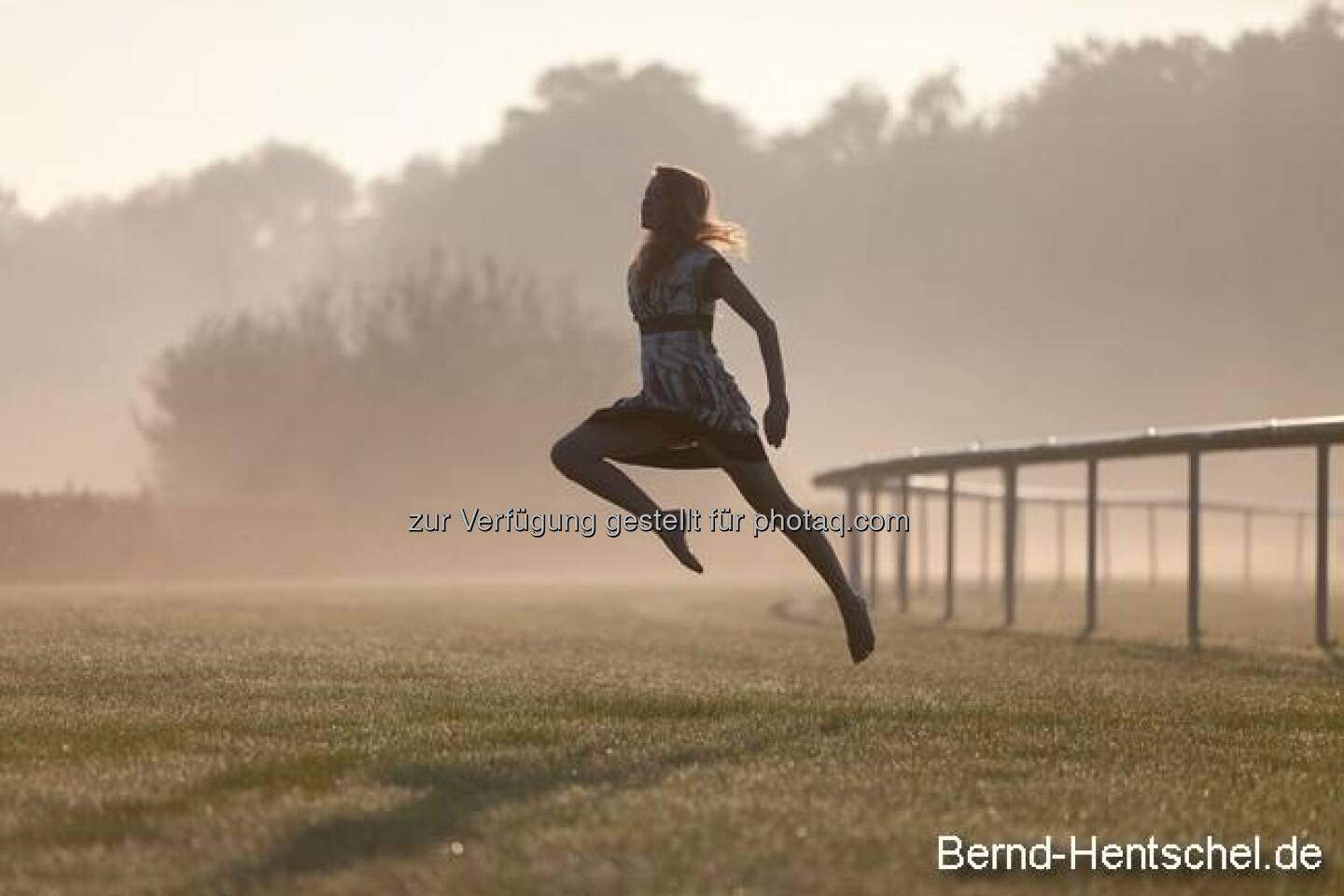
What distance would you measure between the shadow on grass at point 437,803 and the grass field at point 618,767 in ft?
0.04

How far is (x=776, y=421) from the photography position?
8.86 m

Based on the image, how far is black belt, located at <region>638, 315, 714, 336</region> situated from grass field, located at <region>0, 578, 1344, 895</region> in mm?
1463

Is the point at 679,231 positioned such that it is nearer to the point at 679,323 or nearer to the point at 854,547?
the point at 679,323

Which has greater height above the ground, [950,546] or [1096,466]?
[1096,466]

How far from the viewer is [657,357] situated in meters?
9.17

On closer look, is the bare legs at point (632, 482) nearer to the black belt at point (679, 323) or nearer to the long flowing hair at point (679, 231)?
the black belt at point (679, 323)

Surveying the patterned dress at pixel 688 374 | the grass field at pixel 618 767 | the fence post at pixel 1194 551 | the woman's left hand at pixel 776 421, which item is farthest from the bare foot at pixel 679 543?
the fence post at pixel 1194 551

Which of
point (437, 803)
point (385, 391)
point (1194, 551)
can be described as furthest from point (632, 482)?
point (385, 391)

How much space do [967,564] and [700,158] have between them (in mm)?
27256

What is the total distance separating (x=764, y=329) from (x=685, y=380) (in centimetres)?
36

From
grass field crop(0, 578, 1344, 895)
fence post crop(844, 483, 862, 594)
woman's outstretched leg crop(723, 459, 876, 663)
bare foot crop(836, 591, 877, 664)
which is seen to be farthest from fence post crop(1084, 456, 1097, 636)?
woman's outstretched leg crop(723, 459, 876, 663)

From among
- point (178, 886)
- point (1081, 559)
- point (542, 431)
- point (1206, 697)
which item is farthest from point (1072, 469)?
point (178, 886)

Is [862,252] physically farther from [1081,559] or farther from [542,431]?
[542,431]

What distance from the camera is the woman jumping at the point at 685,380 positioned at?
9.09 m
